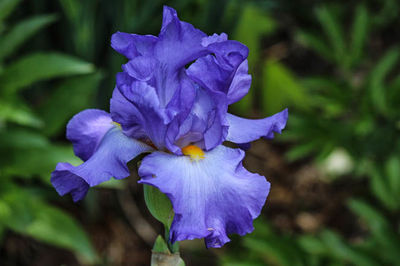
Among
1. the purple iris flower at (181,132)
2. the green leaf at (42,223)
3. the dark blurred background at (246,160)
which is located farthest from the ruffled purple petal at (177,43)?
the green leaf at (42,223)

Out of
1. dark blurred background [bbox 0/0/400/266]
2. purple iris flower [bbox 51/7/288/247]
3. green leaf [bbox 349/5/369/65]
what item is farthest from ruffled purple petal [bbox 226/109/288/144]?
green leaf [bbox 349/5/369/65]

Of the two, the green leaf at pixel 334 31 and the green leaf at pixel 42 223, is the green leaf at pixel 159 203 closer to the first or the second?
the green leaf at pixel 42 223

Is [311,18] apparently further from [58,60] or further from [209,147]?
[209,147]

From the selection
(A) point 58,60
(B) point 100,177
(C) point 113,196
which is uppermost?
(B) point 100,177

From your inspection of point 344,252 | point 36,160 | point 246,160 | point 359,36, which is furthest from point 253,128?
point 246,160

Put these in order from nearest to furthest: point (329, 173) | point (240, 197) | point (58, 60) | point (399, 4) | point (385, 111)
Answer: point (240, 197) → point (58, 60) → point (385, 111) → point (329, 173) → point (399, 4)

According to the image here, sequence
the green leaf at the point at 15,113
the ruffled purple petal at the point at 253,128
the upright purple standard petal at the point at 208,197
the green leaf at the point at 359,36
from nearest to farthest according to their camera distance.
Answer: the upright purple standard petal at the point at 208,197, the ruffled purple petal at the point at 253,128, the green leaf at the point at 15,113, the green leaf at the point at 359,36

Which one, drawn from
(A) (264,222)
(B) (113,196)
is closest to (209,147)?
(A) (264,222)
